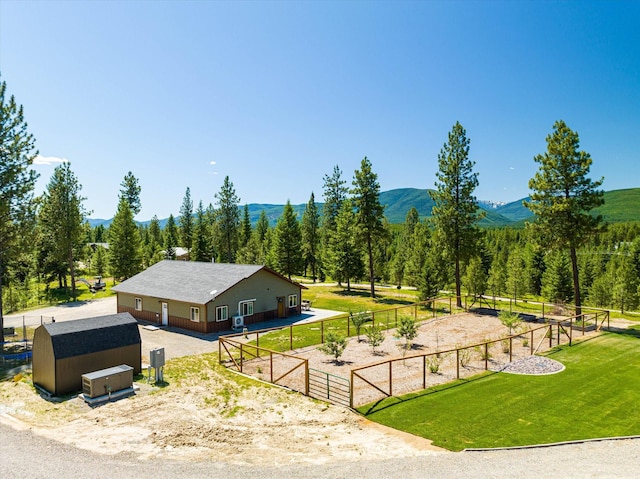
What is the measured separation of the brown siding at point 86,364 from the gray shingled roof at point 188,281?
9.01 metres

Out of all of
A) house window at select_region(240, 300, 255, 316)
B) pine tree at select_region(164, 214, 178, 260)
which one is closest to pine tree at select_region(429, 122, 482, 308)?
house window at select_region(240, 300, 255, 316)

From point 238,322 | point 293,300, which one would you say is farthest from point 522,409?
point 293,300

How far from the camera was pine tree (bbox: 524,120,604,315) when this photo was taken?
29.0 meters

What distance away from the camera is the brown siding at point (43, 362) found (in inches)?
658

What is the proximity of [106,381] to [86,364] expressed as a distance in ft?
6.31

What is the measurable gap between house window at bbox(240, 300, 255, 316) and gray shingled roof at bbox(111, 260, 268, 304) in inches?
79.2

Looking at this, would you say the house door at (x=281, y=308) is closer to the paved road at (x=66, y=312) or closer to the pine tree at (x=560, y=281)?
the paved road at (x=66, y=312)

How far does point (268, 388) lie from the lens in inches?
673

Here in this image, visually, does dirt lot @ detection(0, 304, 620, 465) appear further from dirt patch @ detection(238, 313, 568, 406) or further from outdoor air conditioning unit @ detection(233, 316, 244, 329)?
outdoor air conditioning unit @ detection(233, 316, 244, 329)

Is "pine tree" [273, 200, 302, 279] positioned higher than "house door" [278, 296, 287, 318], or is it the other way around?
"pine tree" [273, 200, 302, 279]

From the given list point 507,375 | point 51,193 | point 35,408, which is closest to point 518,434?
point 507,375

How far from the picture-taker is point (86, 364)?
57.2 ft

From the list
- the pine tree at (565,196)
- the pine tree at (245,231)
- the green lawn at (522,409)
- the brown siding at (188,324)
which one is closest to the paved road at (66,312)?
the brown siding at (188,324)

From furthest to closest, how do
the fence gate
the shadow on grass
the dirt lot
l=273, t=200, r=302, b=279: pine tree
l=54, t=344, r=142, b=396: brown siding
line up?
l=273, t=200, r=302, b=279: pine tree < l=54, t=344, r=142, b=396: brown siding < the fence gate < the shadow on grass < the dirt lot
